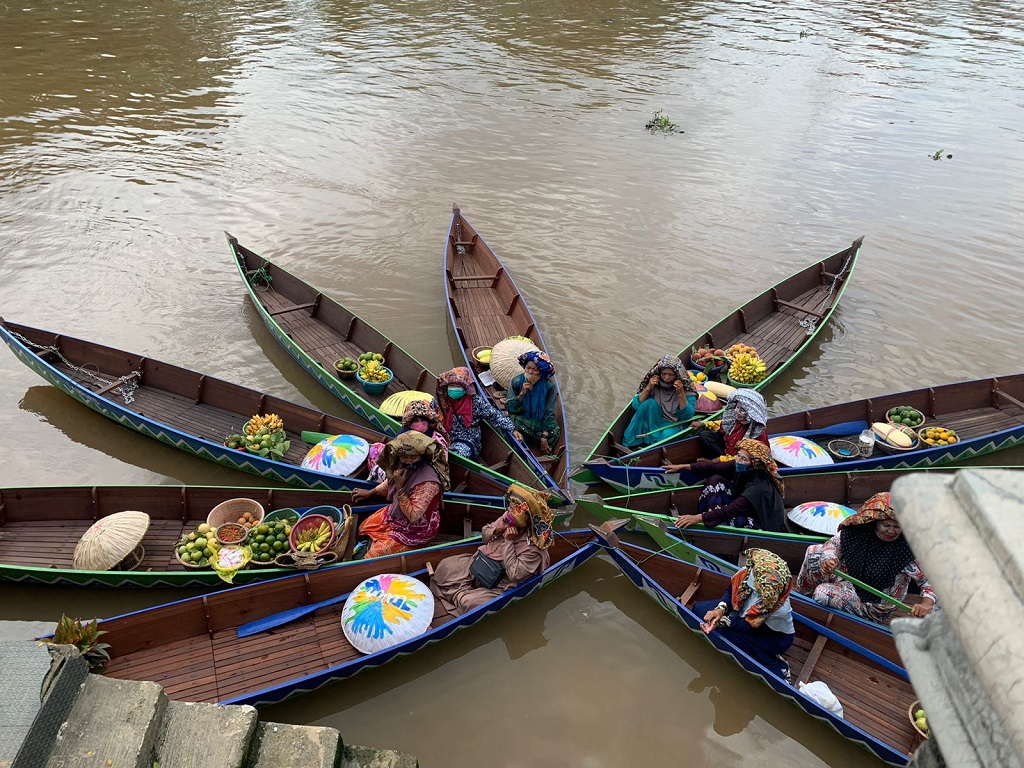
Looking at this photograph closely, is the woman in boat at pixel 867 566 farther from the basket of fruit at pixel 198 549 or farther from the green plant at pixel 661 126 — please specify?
the green plant at pixel 661 126

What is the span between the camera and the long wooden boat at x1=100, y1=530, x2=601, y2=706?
5422 mm

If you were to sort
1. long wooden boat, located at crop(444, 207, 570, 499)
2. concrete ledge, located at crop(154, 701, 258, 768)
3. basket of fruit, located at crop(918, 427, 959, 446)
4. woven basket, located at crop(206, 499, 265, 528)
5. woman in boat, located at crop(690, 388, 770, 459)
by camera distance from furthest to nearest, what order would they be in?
basket of fruit, located at crop(918, 427, 959, 446)
long wooden boat, located at crop(444, 207, 570, 499)
woman in boat, located at crop(690, 388, 770, 459)
woven basket, located at crop(206, 499, 265, 528)
concrete ledge, located at crop(154, 701, 258, 768)

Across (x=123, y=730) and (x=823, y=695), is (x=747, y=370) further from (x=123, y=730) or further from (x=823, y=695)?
(x=123, y=730)

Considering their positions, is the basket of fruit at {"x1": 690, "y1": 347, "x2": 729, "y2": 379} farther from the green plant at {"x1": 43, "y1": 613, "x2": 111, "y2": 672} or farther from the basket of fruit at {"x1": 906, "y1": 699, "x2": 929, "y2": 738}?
the green plant at {"x1": 43, "y1": 613, "x2": 111, "y2": 672}

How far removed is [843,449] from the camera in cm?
A: 802

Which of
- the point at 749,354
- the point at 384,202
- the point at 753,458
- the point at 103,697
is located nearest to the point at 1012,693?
the point at 103,697

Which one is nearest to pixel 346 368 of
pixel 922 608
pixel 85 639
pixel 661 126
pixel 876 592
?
pixel 85 639

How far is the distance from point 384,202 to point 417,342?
5171 mm

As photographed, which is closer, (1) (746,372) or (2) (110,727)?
(2) (110,727)

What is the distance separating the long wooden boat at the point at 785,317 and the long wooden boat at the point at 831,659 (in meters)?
2.37

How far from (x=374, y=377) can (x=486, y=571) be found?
11.7 ft

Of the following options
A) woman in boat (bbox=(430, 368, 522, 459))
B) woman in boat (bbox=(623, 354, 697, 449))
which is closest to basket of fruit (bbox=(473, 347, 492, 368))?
woman in boat (bbox=(430, 368, 522, 459))

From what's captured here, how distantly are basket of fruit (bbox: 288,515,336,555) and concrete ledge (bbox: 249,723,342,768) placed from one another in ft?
7.78

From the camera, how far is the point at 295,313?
10.1 m
